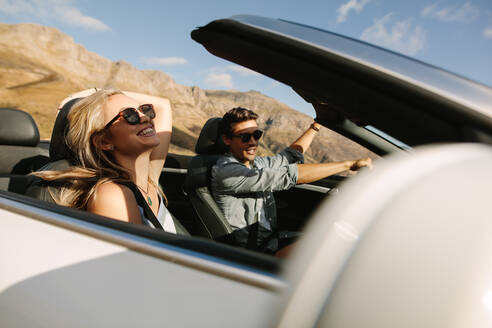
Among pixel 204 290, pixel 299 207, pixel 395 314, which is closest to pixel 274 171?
pixel 299 207

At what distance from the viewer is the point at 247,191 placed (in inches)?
92.3

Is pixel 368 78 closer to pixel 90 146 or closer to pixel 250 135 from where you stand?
pixel 90 146

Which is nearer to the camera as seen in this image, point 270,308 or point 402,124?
point 270,308

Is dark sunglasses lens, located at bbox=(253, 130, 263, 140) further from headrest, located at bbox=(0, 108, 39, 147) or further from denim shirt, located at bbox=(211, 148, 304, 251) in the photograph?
headrest, located at bbox=(0, 108, 39, 147)

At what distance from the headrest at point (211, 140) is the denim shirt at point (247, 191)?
11cm

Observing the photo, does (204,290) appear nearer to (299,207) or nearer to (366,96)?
(366,96)

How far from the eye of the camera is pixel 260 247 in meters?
2.37

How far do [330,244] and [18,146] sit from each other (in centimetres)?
332

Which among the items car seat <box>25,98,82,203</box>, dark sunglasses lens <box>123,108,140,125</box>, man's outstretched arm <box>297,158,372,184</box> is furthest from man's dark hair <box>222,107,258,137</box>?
car seat <box>25,98,82,203</box>

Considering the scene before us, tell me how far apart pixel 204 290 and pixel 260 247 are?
1.83 m

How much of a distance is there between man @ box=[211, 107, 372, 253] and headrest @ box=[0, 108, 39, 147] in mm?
1929

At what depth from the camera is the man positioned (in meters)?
2.23

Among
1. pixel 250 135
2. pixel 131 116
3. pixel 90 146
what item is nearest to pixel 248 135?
pixel 250 135

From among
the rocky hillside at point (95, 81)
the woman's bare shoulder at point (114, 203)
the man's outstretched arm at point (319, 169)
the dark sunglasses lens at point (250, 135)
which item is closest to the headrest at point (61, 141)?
the woman's bare shoulder at point (114, 203)
